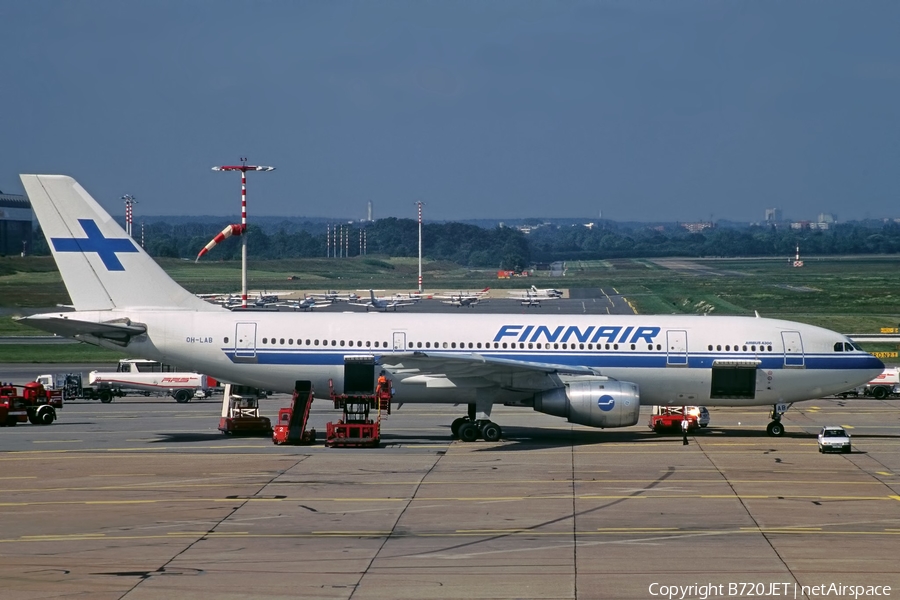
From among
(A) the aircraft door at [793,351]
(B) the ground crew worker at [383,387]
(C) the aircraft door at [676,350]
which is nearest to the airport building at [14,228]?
(B) the ground crew worker at [383,387]

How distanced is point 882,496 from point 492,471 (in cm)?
1080

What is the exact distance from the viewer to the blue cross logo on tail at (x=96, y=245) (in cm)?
3878

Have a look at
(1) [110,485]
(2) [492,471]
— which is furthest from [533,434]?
(1) [110,485]

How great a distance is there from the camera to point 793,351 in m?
40.1

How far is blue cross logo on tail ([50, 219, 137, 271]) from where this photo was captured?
3878cm

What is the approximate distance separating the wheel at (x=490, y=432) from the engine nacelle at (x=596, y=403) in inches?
88.7

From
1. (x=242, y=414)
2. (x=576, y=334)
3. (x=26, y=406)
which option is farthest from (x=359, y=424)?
(x=26, y=406)

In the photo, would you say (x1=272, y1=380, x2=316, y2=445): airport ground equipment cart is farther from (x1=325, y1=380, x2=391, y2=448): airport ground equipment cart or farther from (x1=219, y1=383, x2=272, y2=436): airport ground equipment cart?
(x1=219, y1=383, x2=272, y2=436): airport ground equipment cart

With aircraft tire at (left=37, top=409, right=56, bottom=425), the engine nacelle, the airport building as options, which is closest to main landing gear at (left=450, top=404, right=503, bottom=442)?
the engine nacelle

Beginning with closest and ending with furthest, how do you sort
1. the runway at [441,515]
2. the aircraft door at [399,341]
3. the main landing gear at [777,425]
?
the runway at [441,515] → the aircraft door at [399,341] → the main landing gear at [777,425]

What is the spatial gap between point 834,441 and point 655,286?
394 feet

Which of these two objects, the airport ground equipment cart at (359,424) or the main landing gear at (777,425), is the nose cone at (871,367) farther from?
the airport ground equipment cart at (359,424)

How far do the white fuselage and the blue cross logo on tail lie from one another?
1.88m

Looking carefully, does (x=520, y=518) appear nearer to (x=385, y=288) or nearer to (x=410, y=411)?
(x=410, y=411)
